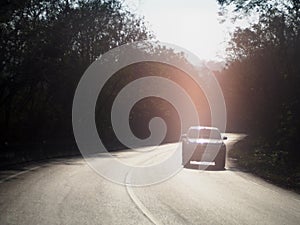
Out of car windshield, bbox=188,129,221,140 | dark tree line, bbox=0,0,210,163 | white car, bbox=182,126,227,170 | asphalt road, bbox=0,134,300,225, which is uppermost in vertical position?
dark tree line, bbox=0,0,210,163

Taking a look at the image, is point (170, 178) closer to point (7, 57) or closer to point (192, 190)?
point (192, 190)

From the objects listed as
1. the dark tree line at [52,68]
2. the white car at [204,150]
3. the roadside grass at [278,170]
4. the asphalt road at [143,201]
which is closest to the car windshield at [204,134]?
the white car at [204,150]

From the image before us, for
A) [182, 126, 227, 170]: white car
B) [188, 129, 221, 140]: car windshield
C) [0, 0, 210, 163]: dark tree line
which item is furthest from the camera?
[0, 0, 210, 163]: dark tree line

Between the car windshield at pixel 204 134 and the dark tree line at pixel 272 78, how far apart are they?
9.44ft

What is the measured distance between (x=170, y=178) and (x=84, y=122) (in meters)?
37.2

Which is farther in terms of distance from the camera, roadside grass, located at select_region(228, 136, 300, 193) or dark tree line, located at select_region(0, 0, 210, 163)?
dark tree line, located at select_region(0, 0, 210, 163)

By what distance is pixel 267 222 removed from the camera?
33.0 ft

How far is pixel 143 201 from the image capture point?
1261 cm

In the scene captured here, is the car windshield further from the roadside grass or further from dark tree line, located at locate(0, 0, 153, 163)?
dark tree line, located at locate(0, 0, 153, 163)

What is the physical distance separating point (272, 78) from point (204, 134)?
20647 millimetres

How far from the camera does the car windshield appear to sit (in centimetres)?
2567

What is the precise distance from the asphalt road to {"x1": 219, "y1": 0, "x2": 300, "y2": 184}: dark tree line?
19.4 feet

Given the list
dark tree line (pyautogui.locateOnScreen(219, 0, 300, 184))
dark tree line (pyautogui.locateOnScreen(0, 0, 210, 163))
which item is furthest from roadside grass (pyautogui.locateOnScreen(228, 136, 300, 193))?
dark tree line (pyautogui.locateOnScreen(0, 0, 210, 163))

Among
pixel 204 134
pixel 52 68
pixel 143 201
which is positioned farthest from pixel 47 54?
pixel 143 201
